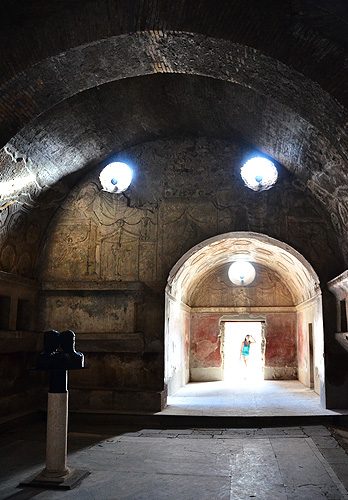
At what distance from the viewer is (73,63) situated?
7.24 meters

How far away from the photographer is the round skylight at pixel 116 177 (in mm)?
11234

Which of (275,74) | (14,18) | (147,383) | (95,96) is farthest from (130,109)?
(147,383)

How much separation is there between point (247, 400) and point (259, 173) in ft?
19.2

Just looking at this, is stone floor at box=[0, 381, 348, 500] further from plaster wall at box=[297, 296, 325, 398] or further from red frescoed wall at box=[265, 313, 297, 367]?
red frescoed wall at box=[265, 313, 297, 367]

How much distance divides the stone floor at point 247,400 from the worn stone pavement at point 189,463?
0.77 metres

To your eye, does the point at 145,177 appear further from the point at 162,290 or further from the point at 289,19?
the point at 289,19

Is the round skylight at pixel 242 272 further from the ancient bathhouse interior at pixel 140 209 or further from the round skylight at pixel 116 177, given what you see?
the round skylight at pixel 116 177

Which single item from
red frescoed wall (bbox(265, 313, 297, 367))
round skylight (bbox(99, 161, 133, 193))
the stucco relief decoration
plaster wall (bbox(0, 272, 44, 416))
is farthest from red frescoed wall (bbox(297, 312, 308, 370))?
plaster wall (bbox(0, 272, 44, 416))

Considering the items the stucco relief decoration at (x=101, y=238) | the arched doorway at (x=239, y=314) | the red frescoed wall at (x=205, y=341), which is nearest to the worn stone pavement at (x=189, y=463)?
the stucco relief decoration at (x=101, y=238)

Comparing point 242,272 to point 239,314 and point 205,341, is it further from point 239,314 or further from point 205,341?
point 205,341

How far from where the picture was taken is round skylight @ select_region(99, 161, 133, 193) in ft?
36.9

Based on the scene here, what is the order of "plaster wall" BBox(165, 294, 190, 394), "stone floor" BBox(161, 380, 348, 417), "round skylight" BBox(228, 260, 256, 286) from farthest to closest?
1. "round skylight" BBox(228, 260, 256, 286)
2. "plaster wall" BBox(165, 294, 190, 394)
3. "stone floor" BBox(161, 380, 348, 417)

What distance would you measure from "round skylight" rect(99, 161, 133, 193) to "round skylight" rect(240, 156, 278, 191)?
293cm

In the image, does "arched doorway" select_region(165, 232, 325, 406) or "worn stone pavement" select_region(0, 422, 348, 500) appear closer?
"worn stone pavement" select_region(0, 422, 348, 500)
